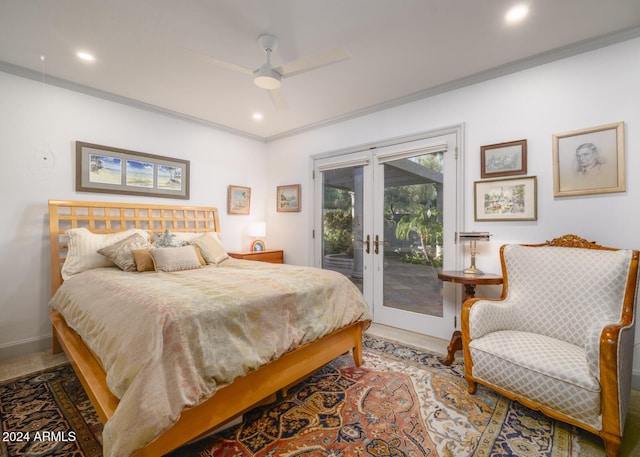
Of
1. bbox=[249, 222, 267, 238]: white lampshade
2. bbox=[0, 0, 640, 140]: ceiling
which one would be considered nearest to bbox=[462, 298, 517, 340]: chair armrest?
bbox=[0, 0, 640, 140]: ceiling

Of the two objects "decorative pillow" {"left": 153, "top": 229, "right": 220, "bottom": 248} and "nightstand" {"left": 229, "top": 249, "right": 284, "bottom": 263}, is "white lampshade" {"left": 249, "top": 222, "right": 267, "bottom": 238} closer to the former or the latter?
"nightstand" {"left": 229, "top": 249, "right": 284, "bottom": 263}

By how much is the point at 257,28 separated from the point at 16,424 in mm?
3177

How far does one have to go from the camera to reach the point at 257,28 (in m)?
2.26

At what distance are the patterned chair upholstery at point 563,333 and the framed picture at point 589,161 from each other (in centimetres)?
48

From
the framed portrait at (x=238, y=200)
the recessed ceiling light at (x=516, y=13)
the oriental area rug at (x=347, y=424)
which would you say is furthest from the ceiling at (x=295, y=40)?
the oriental area rug at (x=347, y=424)

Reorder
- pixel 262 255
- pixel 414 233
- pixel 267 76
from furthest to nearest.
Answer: pixel 262 255
pixel 414 233
pixel 267 76

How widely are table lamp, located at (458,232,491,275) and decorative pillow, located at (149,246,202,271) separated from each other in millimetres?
2694

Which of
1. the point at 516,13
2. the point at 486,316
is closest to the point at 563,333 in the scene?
the point at 486,316

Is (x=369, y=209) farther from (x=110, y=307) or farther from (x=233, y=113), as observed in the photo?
(x=110, y=307)

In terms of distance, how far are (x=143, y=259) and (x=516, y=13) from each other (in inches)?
146

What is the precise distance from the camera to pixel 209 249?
3.33 m

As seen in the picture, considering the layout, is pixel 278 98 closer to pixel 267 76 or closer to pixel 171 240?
pixel 267 76

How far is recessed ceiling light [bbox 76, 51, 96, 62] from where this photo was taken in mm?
2559

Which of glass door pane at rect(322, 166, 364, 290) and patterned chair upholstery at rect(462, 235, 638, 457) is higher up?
glass door pane at rect(322, 166, 364, 290)
